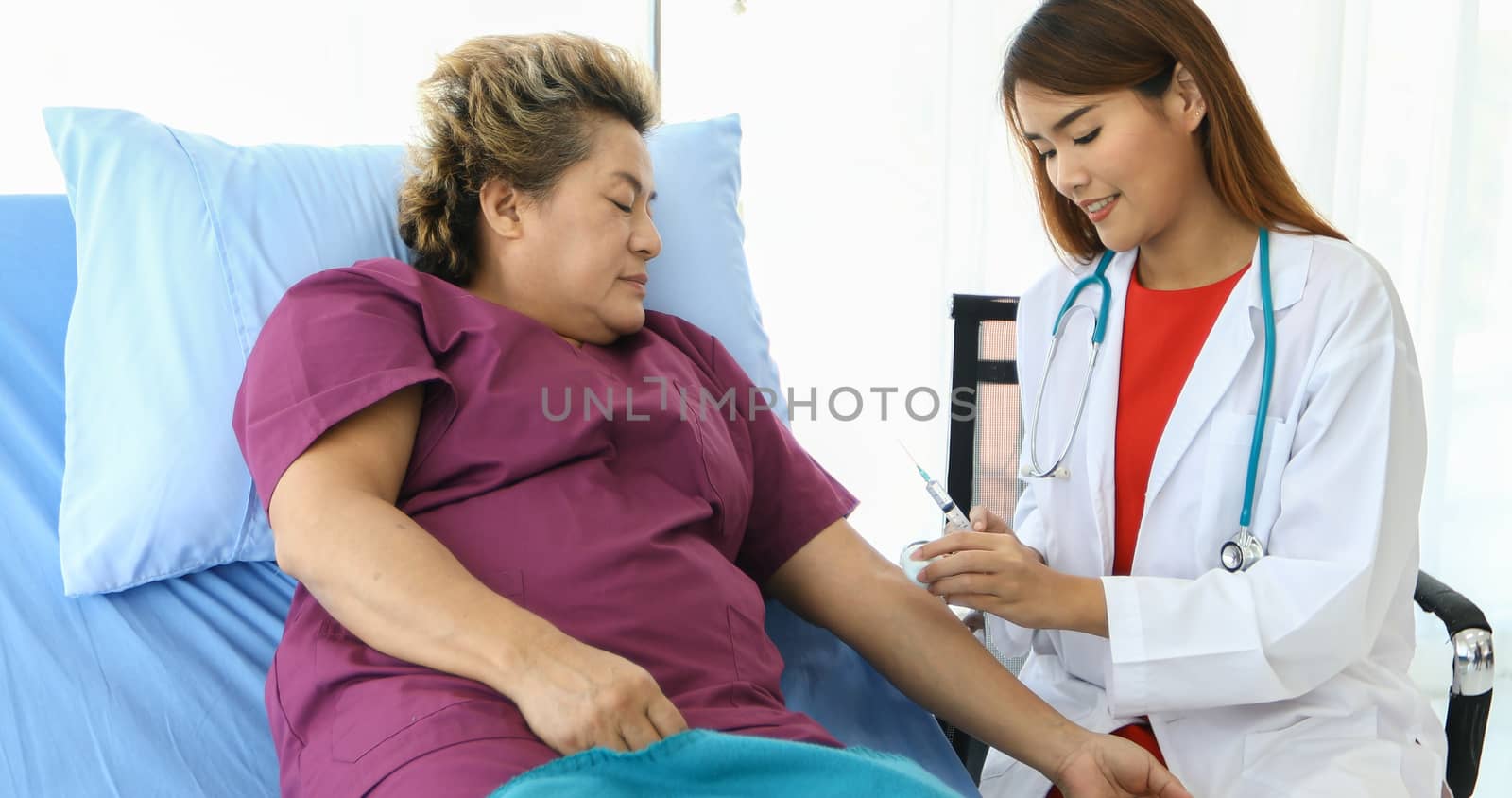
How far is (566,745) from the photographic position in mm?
950

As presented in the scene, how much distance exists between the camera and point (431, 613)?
99cm

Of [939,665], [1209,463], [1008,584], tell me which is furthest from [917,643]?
[1209,463]

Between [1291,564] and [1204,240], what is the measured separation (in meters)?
0.39

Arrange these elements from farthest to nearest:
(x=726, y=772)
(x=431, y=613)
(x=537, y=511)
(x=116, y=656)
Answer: (x=116, y=656)
(x=537, y=511)
(x=431, y=613)
(x=726, y=772)

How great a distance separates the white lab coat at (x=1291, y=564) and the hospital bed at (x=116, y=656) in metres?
0.25

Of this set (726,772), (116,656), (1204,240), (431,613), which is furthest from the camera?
(1204,240)

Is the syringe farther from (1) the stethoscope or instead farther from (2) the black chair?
(2) the black chair

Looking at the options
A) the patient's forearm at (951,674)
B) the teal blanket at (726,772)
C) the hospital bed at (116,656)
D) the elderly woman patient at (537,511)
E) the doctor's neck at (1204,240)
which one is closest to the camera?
the teal blanket at (726,772)

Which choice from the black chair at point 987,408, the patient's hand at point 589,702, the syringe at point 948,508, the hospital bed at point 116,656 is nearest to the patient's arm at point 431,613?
the patient's hand at point 589,702

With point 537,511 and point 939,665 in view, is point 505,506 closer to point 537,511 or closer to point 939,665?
point 537,511

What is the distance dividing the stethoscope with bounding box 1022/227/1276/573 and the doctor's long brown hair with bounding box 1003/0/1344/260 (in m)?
0.05

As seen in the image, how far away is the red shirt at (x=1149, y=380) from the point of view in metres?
1.35

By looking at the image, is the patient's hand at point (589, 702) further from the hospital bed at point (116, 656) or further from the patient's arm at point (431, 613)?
the hospital bed at point (116, 656)

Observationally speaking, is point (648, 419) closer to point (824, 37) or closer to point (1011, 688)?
point (1011, 688)
